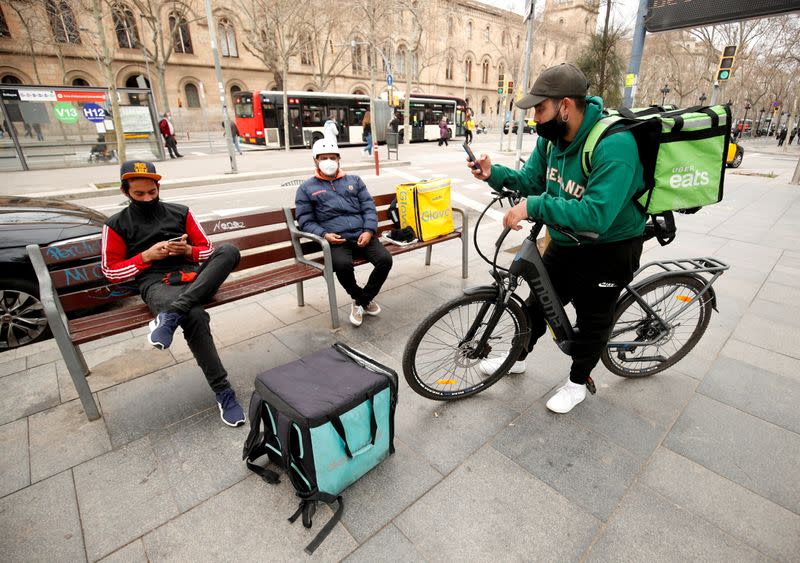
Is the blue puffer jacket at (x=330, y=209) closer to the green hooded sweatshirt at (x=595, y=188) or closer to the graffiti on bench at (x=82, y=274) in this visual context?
the graffiti on bench at (x=82, y=274)

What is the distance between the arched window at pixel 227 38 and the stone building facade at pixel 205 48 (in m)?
0.08

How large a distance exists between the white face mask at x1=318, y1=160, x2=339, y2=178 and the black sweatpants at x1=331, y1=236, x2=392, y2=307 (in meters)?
0.67

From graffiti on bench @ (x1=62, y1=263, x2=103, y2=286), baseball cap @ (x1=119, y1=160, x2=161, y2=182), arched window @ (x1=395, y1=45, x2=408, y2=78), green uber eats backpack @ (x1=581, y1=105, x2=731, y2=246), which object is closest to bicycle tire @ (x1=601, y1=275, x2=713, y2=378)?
green uber eats backpack @ (x1=581, y1=105, x2=731, y2=246)

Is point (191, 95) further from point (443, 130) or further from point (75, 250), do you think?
point (75, 250)

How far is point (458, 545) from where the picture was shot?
1.83m

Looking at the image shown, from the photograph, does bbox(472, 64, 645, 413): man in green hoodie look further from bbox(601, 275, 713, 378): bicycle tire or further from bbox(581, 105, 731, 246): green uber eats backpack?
bbox(601, 275, 713, 378): bicycle tire

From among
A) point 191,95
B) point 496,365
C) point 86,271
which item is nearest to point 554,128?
point 496,365

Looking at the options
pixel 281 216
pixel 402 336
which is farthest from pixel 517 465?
pixel 281 216

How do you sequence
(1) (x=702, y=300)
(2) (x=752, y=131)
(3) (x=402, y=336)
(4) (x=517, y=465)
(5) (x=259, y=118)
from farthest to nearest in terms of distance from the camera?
1. (2) (x=752, y=131)
2. (5) (x=259, y=118)
3. (3) (x=402, y=336)
4. (1) (x=702, y=300)
5. (4) (x=517, y=465)

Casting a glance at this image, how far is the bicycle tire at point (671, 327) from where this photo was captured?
275 cm

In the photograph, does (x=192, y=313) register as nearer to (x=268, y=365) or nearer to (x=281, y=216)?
(x=268, y=365)

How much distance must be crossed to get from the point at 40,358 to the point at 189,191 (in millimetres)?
9222

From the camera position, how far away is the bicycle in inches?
98.0

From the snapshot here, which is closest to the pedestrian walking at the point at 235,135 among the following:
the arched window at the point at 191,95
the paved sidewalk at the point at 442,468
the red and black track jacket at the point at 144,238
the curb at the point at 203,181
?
the curb at the point at 203,181
